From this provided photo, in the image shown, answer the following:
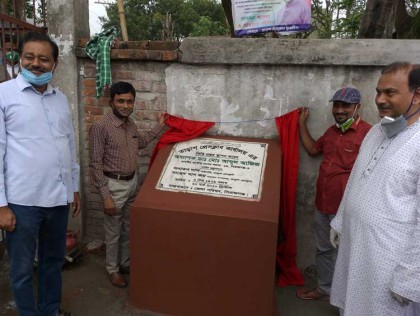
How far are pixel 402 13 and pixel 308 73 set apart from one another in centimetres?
513

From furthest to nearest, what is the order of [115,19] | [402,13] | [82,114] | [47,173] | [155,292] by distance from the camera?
[115,19], [402,13], [82,114], [155,292], [47,173]

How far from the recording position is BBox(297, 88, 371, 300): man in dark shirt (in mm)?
2666

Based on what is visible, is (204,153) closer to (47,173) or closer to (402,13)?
(47,173)

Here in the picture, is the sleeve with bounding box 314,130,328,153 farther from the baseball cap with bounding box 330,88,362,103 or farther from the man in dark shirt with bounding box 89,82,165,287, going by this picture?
the man in dark shirt with bounding box 89,82,165,287

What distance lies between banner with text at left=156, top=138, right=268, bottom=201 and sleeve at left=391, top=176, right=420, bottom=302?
111 centimetres

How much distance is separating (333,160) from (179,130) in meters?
1.30

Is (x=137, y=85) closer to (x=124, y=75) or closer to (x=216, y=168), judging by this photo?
(x=124, y=75)

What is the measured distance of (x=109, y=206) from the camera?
283 centimetres

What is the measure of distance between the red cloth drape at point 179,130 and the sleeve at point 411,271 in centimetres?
184

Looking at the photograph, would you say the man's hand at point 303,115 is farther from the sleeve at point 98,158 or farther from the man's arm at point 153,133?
the sleeve at point 98,158

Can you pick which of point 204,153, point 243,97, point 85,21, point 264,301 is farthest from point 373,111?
point 85,21

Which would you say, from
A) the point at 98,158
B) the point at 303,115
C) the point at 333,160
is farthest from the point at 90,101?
the point at 333,160

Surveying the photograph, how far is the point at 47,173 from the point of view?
84.1 inches

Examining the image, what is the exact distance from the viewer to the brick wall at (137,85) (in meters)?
3.21
